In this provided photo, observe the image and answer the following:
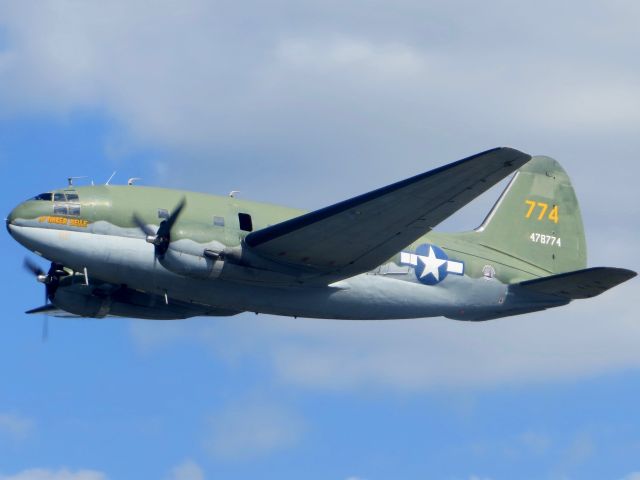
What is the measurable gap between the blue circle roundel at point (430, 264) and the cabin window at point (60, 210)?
1049 centimetres

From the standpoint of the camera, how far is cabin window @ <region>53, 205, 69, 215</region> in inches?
1313

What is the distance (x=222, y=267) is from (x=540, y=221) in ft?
42.3

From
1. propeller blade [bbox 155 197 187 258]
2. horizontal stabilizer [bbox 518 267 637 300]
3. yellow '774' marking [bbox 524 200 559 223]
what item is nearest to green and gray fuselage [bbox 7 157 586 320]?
propeller blade [bbox 155 197 187 258]

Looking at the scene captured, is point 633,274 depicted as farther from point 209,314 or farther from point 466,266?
point 209,314

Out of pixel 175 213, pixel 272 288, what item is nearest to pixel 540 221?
pixel 272 288

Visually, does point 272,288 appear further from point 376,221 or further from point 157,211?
point 157,211

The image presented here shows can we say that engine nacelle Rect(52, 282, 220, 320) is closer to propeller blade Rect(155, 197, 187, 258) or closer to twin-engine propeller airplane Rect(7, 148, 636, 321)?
twin-engine propeller airplane Rect(7, 148, 636, 321)

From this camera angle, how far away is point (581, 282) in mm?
37031

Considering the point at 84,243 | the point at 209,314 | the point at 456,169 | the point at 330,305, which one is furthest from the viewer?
the point at 209,314

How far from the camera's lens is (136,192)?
34.3 metres

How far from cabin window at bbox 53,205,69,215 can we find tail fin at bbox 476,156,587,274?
1364cm

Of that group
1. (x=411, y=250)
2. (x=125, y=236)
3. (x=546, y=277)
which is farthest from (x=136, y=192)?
(x=546, y=277)

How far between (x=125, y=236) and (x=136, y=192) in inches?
57.6

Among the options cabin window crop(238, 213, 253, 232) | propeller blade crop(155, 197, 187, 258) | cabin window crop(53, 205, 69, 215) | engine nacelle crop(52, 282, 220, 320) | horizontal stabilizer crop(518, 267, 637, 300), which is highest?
cabin window crop(53, 205, 69, 215)
